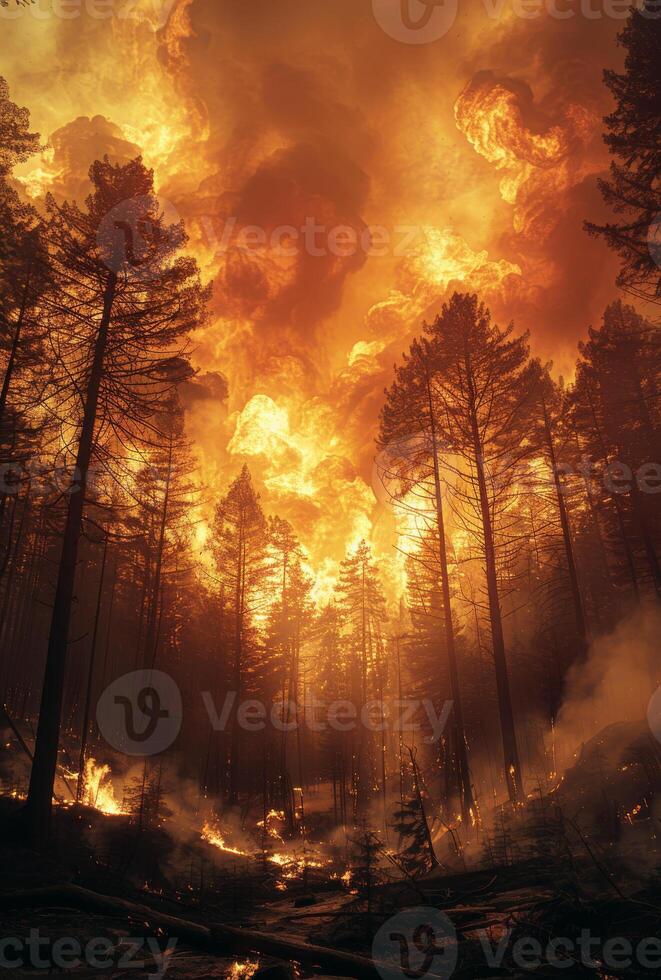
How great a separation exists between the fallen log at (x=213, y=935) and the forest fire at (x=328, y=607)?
0.03 metres

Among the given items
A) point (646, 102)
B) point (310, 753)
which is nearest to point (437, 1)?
point (646, 102)

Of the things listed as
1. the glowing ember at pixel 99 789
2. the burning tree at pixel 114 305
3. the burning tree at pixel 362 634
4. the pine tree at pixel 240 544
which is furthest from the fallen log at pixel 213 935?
the burning tree at pixel 362 634

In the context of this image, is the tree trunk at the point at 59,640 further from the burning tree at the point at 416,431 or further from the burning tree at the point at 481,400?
the burning tree at the point at 481,400

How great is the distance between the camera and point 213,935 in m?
4.51

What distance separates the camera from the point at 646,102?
35.4 feet

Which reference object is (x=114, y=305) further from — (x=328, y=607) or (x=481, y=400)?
(x=328, y=607)

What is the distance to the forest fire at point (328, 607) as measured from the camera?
7633mm

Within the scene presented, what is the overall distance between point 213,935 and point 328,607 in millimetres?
39713

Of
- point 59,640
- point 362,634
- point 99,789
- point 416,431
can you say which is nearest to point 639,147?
point 416,431

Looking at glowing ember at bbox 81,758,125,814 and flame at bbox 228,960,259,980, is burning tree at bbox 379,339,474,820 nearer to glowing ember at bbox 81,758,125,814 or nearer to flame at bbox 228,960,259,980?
glowing ember at bbox 81,758,125,814

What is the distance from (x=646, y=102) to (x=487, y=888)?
15.5m

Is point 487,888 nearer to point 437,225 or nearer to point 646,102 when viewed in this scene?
point 646,102

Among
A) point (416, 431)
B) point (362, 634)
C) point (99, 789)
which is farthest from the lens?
point (362, 634)

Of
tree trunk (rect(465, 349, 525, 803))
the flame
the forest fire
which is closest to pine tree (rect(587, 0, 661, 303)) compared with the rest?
the forest fire
